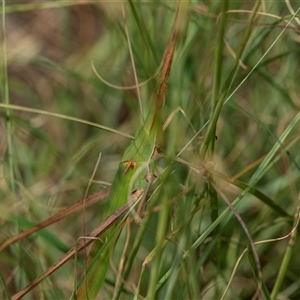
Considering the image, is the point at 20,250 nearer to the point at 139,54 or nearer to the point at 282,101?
the point at 139,54

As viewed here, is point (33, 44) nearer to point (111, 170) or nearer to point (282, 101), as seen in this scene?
point (111, 170)

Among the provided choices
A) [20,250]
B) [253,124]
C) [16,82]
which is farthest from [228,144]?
[16,82]

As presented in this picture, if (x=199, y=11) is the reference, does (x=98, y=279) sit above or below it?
below

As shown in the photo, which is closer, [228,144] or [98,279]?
[98,279]

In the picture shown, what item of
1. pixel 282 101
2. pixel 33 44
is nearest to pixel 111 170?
pixel 282 101

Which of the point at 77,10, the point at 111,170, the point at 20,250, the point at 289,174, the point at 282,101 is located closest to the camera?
the point at 20,250

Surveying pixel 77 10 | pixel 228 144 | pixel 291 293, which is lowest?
pixel 291 293

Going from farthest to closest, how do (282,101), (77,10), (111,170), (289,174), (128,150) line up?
(77,10) → (111,170) → (282,101) → (289,174) → (128,150)
